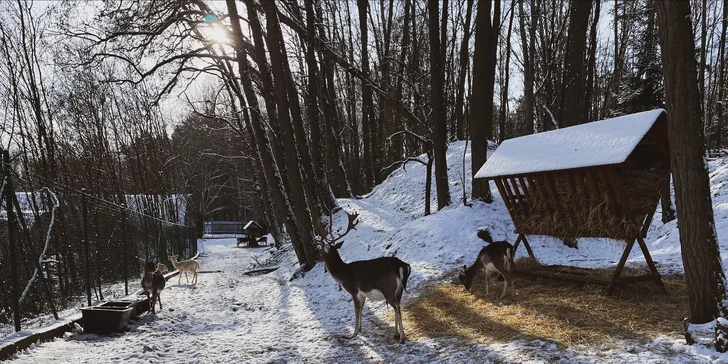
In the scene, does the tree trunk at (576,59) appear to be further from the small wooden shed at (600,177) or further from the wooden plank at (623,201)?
the wooden plank at (623,201)

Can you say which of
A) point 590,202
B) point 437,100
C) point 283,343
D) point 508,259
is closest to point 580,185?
point 590,202

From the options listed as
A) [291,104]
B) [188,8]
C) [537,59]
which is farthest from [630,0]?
[188,8]

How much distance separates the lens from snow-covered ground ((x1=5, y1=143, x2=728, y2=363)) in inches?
199

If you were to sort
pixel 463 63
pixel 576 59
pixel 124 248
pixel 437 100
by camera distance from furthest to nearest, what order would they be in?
pixel 463 63
pixel 437 100
pixel 576 59
pixel 124 248

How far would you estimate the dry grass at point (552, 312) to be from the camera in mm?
5219


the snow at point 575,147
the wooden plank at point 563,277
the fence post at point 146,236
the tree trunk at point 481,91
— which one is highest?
the tree trunk at point 481,91

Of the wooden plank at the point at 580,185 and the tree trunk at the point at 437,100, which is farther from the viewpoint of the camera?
the tree trunk at the point at 437,100

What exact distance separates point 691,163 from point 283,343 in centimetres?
554

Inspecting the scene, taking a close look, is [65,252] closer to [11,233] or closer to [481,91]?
[11,233]

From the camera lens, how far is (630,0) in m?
22.8

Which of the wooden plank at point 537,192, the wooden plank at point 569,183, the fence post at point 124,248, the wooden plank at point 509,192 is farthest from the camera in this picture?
the fence post at point 124,248

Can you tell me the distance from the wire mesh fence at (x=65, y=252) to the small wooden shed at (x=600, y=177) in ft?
26.4

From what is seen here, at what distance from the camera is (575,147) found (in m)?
7.12

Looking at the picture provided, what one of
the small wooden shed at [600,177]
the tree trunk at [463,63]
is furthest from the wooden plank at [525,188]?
the tree trunk at [463,63]
